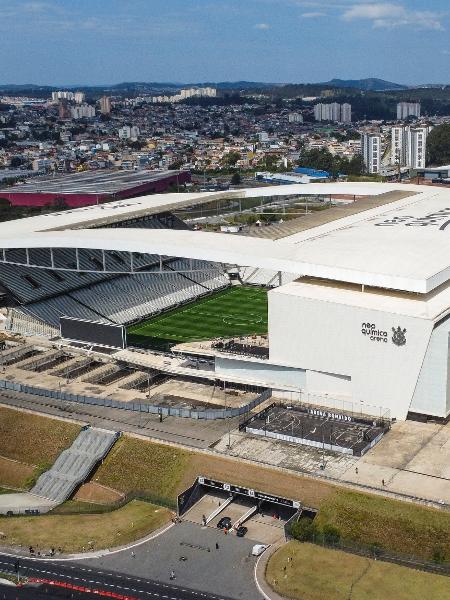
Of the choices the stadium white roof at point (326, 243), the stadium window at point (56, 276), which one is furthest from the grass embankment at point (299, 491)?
the stadium window at point (56, 276)

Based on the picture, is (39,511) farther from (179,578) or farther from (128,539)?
(179,578)

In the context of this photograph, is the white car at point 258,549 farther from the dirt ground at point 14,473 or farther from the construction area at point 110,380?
the dirt ground at point 14,473

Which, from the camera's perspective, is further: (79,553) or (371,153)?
(371,153)

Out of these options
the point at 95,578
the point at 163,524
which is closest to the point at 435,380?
the point at 163,524

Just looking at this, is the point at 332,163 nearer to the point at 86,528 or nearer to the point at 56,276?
the point at 56,276

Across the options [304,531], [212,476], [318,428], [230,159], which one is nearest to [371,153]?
[230,159]

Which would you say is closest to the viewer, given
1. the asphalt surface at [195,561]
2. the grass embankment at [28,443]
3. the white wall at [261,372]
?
the asphalt surface at [195,561]
